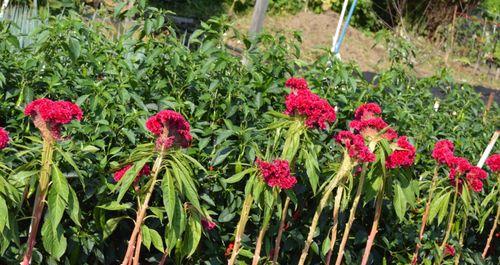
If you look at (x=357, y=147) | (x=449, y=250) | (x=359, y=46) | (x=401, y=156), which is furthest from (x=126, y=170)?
(x=359, y=46)

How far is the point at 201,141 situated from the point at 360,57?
11.1 meters

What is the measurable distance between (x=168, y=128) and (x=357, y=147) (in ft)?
3.21

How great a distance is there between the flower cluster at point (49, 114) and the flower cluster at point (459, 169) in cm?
216

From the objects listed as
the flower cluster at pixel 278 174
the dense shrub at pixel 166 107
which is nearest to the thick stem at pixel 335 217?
the dense shrub at pixel 166 107

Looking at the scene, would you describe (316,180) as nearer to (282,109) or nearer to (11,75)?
(282,109)

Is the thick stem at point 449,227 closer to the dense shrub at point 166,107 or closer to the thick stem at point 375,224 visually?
the dense shrub at point 166,107

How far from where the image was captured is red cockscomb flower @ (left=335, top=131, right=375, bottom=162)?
385cm

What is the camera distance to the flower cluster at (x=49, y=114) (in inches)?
122

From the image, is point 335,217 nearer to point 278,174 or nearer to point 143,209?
point 278,174

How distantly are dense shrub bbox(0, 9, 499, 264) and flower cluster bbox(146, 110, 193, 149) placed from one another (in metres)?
0.40

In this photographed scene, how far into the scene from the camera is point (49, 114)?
310cm

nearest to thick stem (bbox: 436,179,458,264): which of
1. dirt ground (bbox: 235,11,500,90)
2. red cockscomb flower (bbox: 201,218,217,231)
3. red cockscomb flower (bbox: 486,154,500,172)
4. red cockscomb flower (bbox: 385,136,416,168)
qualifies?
red cockscomb flower (bbox: 486,154,500,172)

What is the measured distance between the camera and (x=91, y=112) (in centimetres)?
409

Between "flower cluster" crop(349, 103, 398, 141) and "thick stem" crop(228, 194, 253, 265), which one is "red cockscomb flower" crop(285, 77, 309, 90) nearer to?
"flower cluster" crop(349, 103, 398, 141)
